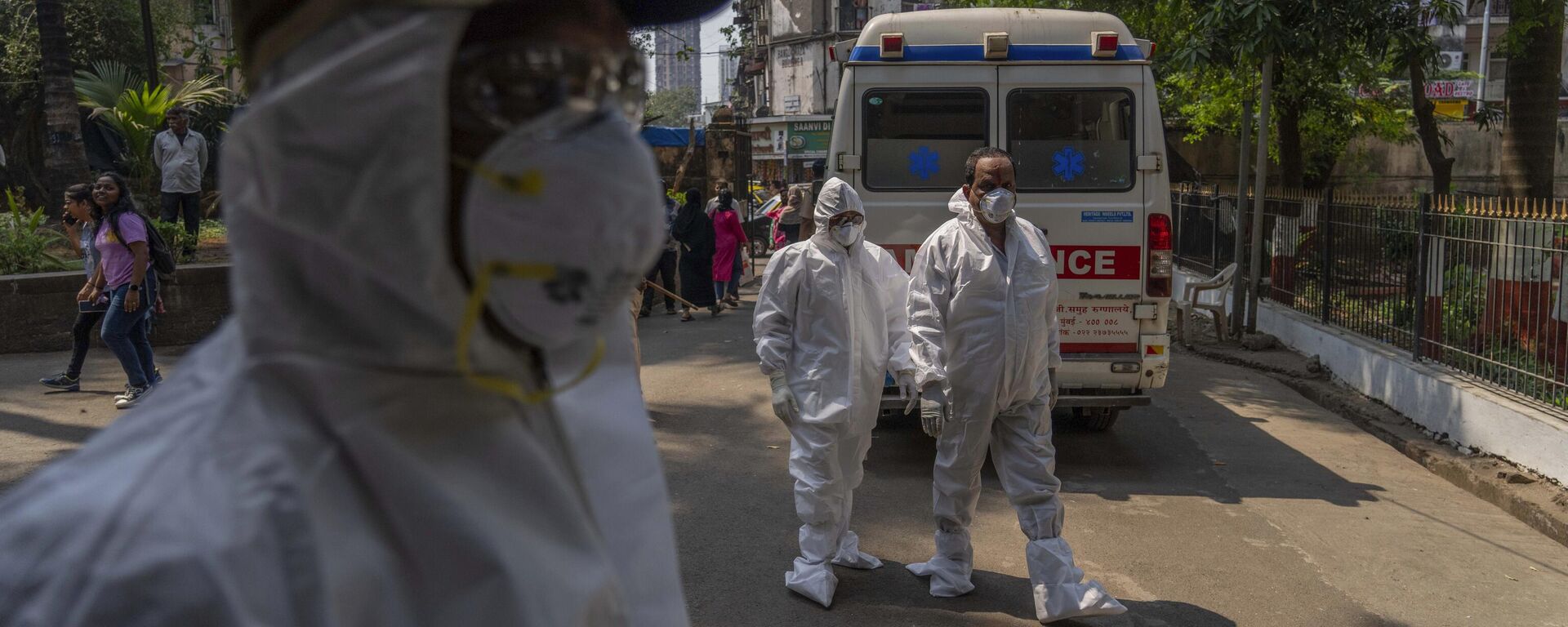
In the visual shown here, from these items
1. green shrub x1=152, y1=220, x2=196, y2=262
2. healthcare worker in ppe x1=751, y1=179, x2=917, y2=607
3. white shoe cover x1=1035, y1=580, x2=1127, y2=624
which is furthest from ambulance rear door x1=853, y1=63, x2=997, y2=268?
green shrub x1=152, y1=220, x2=196, y2=262

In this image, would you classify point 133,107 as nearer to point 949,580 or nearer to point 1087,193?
point 1087,193

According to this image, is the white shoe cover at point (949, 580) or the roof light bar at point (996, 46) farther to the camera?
the roof light bar at point (996, 46)

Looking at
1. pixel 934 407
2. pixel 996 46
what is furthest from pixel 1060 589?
pixel 996 46

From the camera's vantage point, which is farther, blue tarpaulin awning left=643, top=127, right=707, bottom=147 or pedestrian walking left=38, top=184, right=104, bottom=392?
blue tarpaulin awning left=643, top=127, right=707, bottom=147

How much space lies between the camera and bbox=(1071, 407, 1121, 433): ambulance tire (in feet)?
26.8

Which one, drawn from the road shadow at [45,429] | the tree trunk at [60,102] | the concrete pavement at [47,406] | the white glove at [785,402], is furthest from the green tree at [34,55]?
the white glove at [785,402]

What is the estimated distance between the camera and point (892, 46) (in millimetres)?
7527

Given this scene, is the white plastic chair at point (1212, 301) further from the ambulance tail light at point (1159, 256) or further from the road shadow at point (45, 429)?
the road shadow at point (45, 429)

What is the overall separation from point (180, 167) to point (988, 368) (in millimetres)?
10309

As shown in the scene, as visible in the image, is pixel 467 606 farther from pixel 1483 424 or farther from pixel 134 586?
pixel 1483 424

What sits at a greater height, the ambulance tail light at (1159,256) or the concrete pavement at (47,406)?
the ambulance tail light at (1159,256)

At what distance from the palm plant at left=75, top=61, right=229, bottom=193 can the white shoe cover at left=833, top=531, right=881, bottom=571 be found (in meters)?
11.2

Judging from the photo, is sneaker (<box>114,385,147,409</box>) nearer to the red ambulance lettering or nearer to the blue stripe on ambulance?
the blue stripe on ambulance

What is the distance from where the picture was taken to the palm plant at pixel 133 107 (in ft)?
43.8
